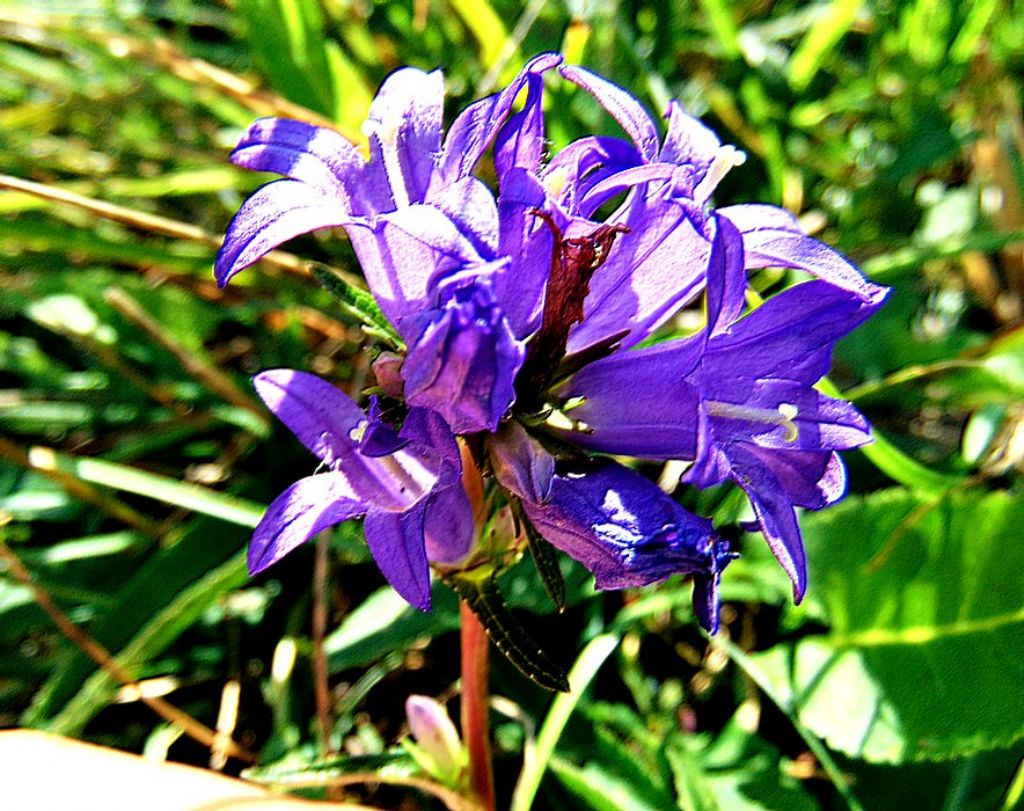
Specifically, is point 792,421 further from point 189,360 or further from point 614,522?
point 189,360

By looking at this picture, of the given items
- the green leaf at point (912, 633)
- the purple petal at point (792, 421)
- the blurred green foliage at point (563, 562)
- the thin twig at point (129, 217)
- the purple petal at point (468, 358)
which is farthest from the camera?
the thin twig at point (129, 217)

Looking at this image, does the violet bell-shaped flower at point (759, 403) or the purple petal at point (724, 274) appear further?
the violet bell-shaped flower at point (759, 403)

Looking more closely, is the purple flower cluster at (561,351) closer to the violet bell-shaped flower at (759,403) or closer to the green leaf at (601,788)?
the violet bell-shaped flower at (759,403)

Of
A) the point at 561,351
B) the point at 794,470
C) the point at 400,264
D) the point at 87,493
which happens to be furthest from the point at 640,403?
the point at 87,493

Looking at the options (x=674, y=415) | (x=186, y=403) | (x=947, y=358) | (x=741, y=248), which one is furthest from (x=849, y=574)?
(x=186, y=403)

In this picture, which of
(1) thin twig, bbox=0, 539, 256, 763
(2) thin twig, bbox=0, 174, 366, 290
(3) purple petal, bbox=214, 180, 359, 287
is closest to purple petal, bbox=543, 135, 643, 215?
(3) purple petal, bbox=214, 180, 359, 287

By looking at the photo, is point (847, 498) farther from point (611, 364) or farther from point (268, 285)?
point (268, 285)

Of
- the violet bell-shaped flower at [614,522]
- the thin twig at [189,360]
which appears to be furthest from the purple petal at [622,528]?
the thin twig at [189,360]
